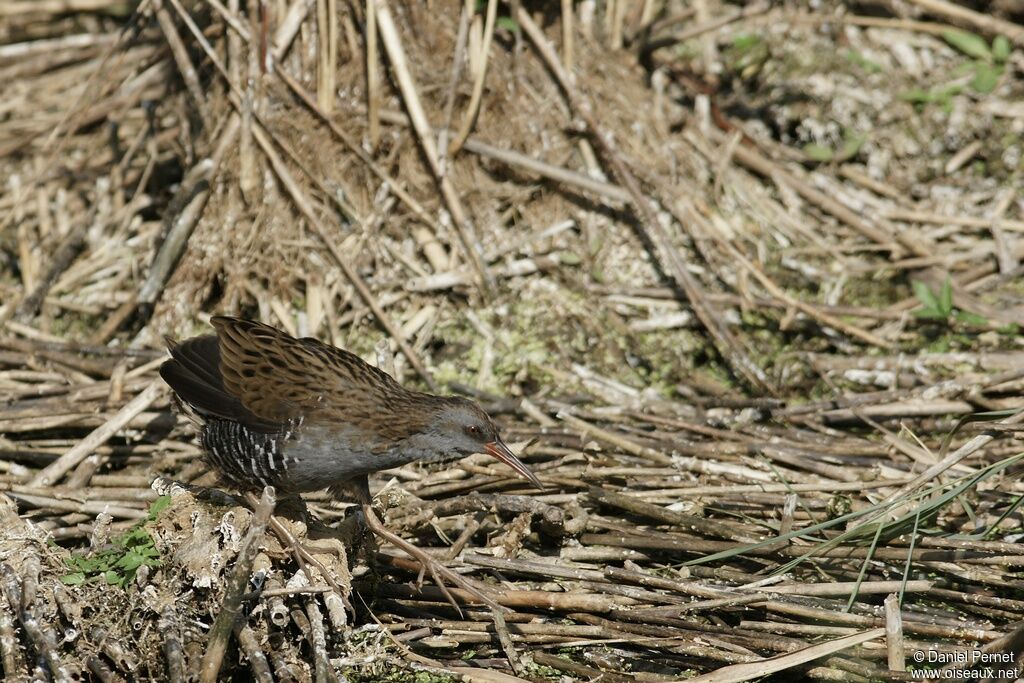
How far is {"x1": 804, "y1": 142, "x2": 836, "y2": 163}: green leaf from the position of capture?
753 cm

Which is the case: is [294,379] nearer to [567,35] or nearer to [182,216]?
[182,216]

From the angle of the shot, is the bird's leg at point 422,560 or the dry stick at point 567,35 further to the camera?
the dry stick at point 567,35

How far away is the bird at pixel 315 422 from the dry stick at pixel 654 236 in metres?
1.81

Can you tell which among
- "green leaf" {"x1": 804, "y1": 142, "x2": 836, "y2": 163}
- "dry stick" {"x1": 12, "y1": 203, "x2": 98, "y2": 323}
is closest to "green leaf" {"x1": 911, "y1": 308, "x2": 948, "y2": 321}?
"green leaf" {"x1": 804, "y1": 142, "x2": 836, "y2": 163}

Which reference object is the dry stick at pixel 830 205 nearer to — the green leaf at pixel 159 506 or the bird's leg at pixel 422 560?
the bird's leg at pixel 422 560

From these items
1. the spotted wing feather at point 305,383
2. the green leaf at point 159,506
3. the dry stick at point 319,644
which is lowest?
the dry stick at point 319,644

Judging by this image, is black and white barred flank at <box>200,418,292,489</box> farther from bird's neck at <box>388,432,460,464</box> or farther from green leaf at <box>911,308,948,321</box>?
green leaf at <box>911,308,948,321</box>

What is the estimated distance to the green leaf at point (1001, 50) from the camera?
7.86 meters

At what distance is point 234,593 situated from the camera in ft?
12.7

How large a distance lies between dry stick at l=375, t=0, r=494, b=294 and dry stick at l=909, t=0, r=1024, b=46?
11.2ft

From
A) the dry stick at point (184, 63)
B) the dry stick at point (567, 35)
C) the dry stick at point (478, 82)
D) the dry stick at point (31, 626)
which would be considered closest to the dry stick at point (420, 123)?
the dry stick at point (478, 82)

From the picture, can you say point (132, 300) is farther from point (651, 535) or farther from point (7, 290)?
point (651, 535)

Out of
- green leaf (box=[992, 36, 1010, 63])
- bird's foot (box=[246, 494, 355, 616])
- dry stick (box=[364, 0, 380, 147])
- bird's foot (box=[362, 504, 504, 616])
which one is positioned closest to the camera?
bird's foot (box=[246, 494, 355, 616])

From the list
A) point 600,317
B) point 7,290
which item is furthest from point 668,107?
point 7,290
